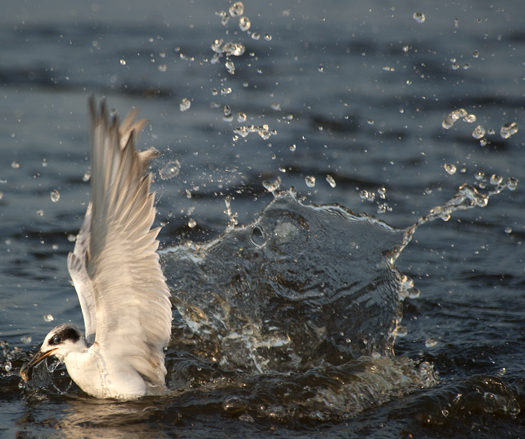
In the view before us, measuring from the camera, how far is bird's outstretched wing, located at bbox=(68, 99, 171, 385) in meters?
3.32

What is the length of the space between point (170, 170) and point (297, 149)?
1560 mm

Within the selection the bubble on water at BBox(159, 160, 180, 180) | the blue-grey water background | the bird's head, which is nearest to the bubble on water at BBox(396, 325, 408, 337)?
the blue-grey water background

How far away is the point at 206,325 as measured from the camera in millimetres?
4742

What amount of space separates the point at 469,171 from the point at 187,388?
180 inches

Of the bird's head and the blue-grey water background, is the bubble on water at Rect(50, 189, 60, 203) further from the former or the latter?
the bird's head

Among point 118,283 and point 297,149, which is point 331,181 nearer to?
point 297,149

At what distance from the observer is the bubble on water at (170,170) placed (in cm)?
745

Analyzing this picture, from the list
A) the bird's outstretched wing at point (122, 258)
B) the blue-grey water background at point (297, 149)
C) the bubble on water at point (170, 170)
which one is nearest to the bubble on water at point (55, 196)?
the blue-grey water background at point (297, 149)

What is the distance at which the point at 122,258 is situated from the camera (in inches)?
140

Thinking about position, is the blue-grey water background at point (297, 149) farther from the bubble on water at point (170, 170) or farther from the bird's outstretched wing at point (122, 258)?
the bird's outstretched wing at point (122, 258)

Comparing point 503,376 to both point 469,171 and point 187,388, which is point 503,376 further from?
point 469,171

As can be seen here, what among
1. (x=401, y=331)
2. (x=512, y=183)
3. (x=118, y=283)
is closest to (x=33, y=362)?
(x=118, y=283)

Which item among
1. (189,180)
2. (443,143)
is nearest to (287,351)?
(189,180)

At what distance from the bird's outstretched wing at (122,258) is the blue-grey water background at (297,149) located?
1.32ft
